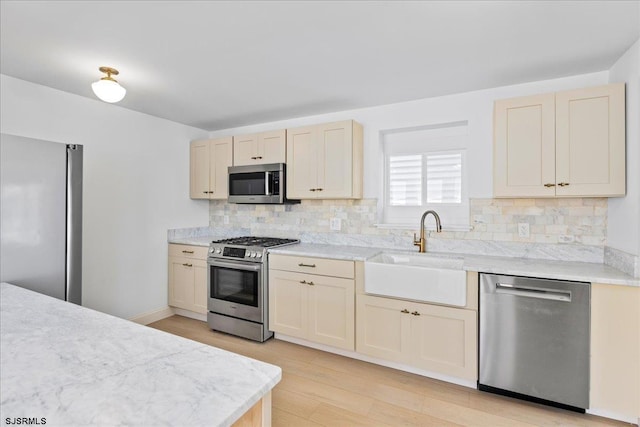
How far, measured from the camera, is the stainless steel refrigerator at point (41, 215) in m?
1.70

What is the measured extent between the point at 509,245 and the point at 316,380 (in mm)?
1919

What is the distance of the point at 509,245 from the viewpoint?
8.71 feet

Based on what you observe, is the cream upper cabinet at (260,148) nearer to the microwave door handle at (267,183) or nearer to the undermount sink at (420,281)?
the microwave door handle at (267,183)

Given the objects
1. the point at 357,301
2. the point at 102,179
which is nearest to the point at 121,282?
the point at 102,179

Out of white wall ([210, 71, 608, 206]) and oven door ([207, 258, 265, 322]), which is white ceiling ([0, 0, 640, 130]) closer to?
white wall ([210, 71, 608, 206])

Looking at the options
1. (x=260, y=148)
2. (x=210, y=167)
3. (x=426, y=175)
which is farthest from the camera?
(x=210, y=167)

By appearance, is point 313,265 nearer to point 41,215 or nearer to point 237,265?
point 237,265

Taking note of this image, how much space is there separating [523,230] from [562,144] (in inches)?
28.6

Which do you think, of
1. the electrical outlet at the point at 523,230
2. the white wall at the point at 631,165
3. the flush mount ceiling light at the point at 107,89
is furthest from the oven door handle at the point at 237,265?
the white wall at the point at 631,165

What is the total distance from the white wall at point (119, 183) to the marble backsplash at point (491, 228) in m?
1.40

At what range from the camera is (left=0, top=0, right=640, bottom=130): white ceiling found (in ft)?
5.50

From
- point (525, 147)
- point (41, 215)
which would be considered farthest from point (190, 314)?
point (525, 147)

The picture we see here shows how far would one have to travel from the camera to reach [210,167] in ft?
12.8

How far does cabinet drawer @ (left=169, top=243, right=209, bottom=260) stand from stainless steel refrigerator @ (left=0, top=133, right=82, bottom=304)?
5.18 feet
